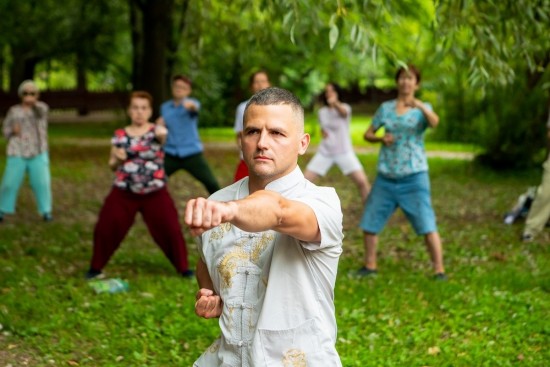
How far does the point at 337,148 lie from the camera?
11.4m

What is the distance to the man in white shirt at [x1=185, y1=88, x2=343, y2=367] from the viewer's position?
281 cm

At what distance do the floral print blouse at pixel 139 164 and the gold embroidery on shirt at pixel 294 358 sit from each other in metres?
5.04

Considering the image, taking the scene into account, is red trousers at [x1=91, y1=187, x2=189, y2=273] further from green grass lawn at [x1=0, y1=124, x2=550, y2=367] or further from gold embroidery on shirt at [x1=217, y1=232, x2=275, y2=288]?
gold embroidery on shirt at [x1=217, y1=232, x2=275, y2=288]

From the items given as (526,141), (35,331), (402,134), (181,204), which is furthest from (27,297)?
(526,141)

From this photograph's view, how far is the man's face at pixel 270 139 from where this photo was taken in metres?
2.80

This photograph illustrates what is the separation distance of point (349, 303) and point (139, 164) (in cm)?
232

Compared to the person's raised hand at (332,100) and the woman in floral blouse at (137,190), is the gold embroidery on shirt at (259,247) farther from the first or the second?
the person's raised hand at (332,100)

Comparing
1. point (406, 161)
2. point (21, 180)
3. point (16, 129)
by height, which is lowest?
point (21, 180)

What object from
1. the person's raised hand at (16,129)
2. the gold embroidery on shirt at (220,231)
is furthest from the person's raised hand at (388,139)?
the person's raised hand at (16,129)

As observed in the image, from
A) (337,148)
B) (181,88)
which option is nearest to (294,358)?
(181,88)

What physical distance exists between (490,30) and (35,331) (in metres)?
4.33

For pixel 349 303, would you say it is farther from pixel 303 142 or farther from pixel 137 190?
pixel 303 142

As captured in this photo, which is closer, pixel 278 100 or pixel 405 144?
pixel 278 100

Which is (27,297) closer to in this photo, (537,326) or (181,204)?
(537,326)
